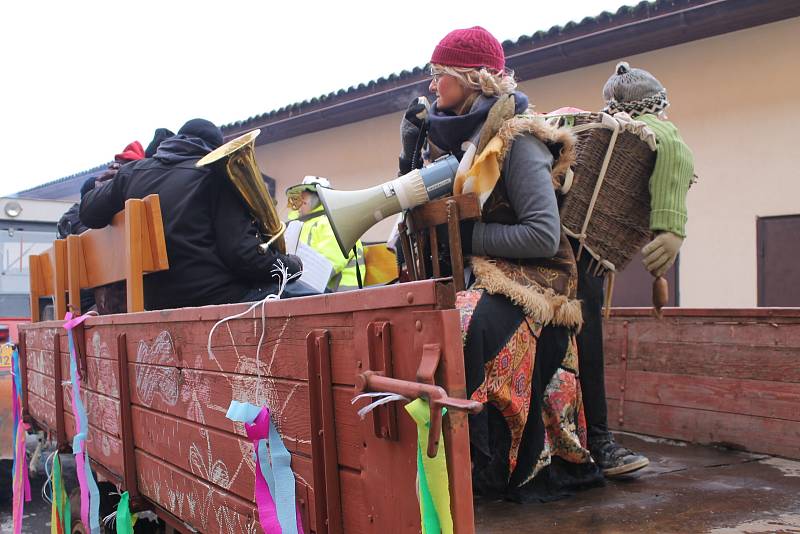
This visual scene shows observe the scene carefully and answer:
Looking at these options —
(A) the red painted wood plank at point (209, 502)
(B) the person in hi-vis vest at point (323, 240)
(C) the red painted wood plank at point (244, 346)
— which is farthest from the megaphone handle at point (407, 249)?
(B) the person in hi-vis vest at point (323, 240)

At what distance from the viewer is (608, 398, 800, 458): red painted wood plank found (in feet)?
9.14

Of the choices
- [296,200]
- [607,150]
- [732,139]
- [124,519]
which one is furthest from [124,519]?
[732,139]

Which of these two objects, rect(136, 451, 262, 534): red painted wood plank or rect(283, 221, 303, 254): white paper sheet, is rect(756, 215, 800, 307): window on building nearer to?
rect(283, 221, 303, 254): white paper sheet

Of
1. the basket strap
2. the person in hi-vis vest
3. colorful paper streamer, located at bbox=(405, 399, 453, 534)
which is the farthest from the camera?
the person in hi-vis vest

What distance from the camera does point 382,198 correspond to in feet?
7.64

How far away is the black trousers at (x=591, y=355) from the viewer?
2.70 meters

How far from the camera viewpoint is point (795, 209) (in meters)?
5.80

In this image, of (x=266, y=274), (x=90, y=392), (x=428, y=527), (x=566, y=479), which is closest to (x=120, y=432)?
(x=90, y=392)

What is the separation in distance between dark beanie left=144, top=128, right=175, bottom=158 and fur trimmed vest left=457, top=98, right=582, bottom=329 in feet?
6.36

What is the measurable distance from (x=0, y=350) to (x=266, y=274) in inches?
120

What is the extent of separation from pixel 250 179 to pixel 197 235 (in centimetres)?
33

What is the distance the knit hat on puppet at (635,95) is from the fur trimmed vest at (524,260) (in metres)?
0.46

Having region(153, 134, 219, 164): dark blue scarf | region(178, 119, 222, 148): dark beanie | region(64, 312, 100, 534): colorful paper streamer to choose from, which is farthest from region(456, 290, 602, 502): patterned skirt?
region(178, 119, 222, 148): dark beanie

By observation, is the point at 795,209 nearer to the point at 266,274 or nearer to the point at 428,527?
the point at 266,274
